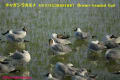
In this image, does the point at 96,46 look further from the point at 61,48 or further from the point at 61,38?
the point at 61,38

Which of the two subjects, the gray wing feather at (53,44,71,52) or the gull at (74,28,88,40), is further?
the gull at (74,28,88,40)

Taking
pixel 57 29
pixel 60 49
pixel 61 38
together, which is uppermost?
pixel 57 29

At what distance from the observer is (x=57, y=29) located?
14.9 m

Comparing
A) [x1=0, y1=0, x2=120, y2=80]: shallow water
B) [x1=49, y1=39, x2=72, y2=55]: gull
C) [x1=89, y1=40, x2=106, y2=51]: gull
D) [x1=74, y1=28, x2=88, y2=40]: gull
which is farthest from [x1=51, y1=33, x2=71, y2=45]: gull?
[x1=89, y1=40, x2=106, y2=51]: gull

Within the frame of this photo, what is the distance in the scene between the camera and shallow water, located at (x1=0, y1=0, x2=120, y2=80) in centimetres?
1045

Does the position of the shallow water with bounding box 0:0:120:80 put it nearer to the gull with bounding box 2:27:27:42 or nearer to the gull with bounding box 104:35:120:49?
the gull with bounding box 2:27:27:42

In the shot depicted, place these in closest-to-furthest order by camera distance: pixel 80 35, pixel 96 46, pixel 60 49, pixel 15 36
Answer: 1. pixel 60 49
2. pixel 96 46
3. pixel 15 36
4. pixel 80 35

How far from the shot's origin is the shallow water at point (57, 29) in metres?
10.4

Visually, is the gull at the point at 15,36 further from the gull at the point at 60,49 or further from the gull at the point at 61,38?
the gull at the point at 60,49

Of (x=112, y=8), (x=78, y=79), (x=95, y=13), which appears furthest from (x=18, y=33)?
(x=112, y=8)

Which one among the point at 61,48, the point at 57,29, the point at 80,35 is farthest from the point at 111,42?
the point at 57,29

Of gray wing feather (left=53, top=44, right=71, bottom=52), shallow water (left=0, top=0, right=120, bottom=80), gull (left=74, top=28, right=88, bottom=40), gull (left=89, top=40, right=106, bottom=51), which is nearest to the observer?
shallow water (left=0, top=0, right=120, bottom=80)

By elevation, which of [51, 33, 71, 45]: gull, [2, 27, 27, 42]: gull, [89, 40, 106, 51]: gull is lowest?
[89, 40, 106, 51]: gull

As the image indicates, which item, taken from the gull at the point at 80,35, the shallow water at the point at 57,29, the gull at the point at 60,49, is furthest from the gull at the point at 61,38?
the gull at the point at 60,49
